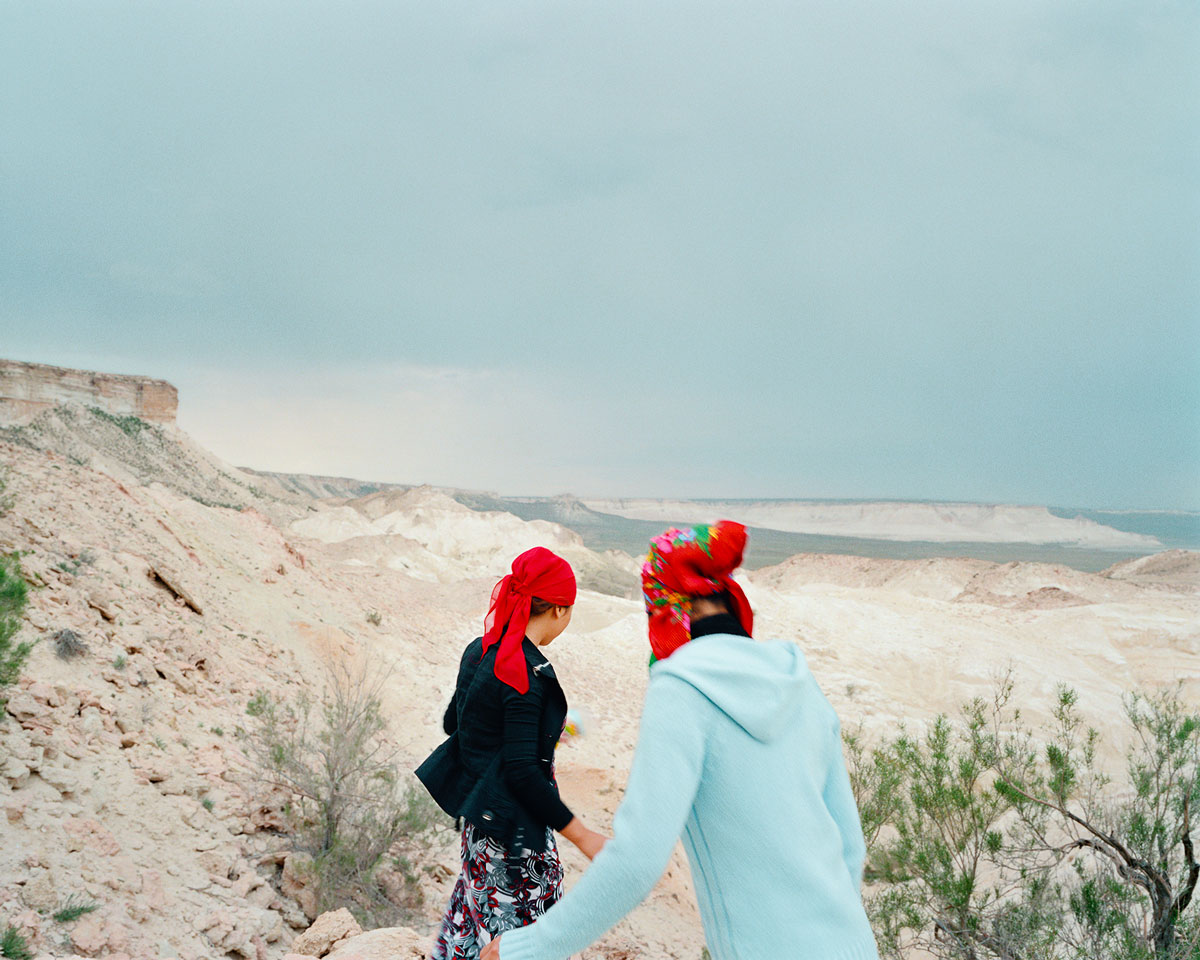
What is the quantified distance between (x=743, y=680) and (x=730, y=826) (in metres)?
0.25

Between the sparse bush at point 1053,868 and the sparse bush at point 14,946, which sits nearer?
the sparse bush at point 14,946

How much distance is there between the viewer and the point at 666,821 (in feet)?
3.61

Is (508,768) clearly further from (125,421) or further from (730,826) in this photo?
(125,421)

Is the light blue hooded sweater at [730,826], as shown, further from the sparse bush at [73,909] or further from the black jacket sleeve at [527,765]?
the sparse bush at [73,909]

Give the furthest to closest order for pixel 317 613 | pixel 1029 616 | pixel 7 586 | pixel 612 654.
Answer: pixel 1029 616 → pixel 612 654 → pixel 317 613 → pixel 7 586

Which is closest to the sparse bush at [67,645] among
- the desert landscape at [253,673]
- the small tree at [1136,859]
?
the desert landscape at [253,673]

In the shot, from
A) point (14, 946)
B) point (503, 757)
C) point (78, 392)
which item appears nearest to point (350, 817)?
point (14, 946)

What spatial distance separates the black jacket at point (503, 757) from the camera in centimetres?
191

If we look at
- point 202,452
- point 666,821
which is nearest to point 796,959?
point 666,821

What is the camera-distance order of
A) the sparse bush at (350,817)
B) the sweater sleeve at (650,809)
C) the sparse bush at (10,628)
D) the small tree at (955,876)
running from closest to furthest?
the sweater sleeve at (650,809)
the small tree at (955,876)
the sparse bush at (10,628)
the sparse bush at (350,817)

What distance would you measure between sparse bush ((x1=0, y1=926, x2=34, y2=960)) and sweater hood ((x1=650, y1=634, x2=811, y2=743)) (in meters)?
3.21

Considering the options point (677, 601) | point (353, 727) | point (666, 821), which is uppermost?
point (677, 601)

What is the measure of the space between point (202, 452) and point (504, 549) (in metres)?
22.3

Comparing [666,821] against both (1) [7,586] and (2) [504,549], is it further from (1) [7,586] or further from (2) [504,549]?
(2) [504,549]
